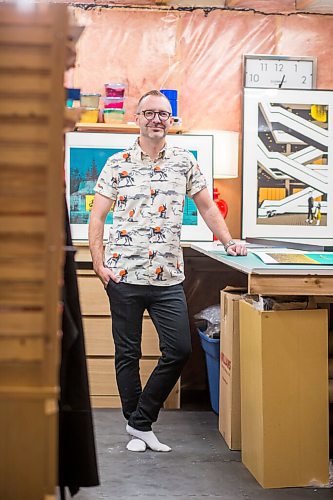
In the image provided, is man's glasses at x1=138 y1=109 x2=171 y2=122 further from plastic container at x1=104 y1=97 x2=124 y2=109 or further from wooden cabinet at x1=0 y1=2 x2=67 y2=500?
wooden cabinet at x1=0 y1=2 x2=67 y2=500

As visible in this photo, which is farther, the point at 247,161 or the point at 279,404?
the point at 247,161

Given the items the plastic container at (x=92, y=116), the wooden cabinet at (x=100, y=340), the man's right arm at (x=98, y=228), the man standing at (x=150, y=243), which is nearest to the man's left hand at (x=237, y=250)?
the man standing at (x=150, y=243)

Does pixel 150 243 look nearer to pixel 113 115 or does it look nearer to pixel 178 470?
pixel 178 470

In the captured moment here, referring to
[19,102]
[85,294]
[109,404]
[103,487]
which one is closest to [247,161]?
[85,294]

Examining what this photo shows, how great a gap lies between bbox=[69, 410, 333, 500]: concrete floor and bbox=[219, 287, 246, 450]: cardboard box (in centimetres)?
8

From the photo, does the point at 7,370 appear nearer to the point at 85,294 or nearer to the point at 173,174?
the point at 173,174

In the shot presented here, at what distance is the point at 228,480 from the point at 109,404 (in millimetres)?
1367

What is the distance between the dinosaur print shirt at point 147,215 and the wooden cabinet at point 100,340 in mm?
854

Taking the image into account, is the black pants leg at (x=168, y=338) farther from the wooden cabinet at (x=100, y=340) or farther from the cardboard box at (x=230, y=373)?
the wooden cabinet at (x=100, y=340)

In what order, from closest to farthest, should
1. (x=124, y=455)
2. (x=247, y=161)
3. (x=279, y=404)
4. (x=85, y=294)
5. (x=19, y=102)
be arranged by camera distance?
(x=19, y=102) → (x=279, y=404) → (x=124, y=455) → (x=85, y=294) → (x=247, y=161)

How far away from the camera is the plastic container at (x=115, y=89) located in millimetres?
4605

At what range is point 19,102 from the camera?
1092 millimetres

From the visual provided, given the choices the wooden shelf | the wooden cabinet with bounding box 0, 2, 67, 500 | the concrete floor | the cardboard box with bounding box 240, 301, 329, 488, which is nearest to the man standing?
the concrete floor

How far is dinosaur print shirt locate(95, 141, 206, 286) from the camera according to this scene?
11.0 ft
